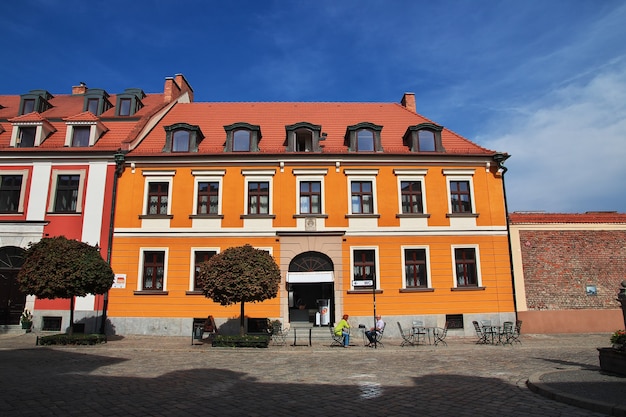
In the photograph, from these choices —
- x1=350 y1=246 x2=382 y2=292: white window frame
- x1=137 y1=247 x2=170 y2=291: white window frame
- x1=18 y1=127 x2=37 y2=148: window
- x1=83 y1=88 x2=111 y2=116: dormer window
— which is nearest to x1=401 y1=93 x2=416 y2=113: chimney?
x1=350 y1=246 x2=382 y2=292: white window frame

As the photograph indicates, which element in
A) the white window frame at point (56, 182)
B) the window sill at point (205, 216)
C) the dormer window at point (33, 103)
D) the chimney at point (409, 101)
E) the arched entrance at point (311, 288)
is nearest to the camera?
the arched entrance at point (311, 288)

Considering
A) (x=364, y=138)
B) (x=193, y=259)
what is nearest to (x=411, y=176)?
(x=364, y=138)

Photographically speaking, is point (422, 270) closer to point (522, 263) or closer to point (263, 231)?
point (522, 263)

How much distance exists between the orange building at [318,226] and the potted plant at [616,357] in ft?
34.6

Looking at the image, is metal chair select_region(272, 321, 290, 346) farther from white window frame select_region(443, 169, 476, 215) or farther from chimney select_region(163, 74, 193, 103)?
chimney select_region(163, 74, 193, 103)

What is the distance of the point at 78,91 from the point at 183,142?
14.5 meters

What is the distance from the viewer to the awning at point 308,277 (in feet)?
69.9

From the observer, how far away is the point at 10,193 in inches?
877

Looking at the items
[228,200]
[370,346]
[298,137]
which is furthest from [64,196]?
[370,346]

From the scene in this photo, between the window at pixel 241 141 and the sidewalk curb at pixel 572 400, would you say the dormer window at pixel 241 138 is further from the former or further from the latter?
the sidewalk curb at pixel 572 400

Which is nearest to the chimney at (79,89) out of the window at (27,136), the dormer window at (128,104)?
the dormer window at (128,104)

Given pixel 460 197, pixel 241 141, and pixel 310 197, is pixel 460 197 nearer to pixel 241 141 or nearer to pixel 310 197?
pixel 310 197

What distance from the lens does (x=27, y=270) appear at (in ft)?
54.5

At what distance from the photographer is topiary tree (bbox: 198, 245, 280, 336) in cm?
1673
